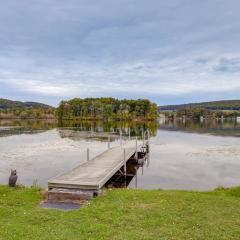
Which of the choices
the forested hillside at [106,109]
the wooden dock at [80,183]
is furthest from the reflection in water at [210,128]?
the wooden dock at [80,183]

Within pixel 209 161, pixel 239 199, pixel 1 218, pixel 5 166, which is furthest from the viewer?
pixel 209 161

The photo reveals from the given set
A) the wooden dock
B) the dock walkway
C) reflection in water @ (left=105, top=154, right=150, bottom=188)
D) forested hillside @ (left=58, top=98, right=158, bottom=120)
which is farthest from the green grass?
forested hillside @ (left=58, top=98, right=158, bottom=120)

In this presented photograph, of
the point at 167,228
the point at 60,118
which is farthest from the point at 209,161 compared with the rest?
the point at 60,118

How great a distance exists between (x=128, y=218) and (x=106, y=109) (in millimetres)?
150155

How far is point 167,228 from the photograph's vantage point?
34.5 feet

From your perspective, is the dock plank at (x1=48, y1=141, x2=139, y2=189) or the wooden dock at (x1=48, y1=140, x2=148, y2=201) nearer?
the wooden dock at (x1=48, y1=140, x2=148, y2=201)

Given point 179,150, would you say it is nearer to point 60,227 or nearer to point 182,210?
point 182,210

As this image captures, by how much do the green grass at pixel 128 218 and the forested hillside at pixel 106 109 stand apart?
143 meters

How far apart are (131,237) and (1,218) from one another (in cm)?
503

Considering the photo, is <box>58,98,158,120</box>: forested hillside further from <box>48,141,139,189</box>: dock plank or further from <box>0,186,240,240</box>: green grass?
<box>0,186,240,240</box>: green grass

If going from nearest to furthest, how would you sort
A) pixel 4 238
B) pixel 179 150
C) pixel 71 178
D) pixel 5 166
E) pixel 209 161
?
pixel 4 238 → pixel 71 178 → pixel 5 166 → pixel 209 161 → pixel 179 150

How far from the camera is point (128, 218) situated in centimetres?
1152

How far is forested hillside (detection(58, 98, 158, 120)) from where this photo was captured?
6260 inches

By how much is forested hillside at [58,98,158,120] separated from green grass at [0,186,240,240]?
143291 millimetres
